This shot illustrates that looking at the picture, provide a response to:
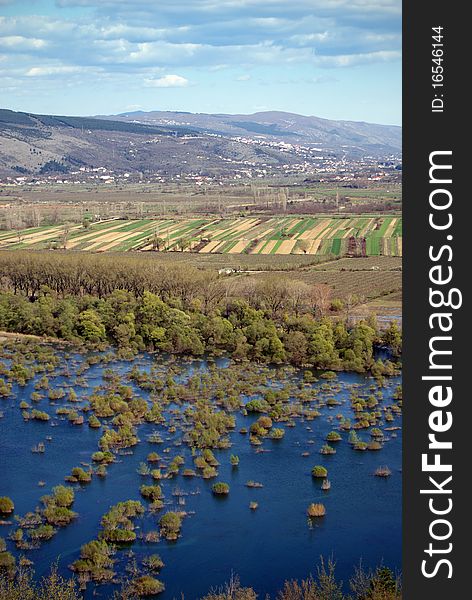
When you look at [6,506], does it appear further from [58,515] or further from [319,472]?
[319,472]

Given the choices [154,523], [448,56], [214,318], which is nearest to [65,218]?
[214,318]

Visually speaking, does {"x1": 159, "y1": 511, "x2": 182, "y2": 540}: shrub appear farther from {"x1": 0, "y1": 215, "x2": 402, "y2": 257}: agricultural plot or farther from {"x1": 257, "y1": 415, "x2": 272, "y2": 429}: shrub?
{"x1": 0, "y1": 215, "x2": 402, "y2": 257}: agricultural plot

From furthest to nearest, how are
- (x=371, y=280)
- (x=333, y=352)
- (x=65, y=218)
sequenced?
(x=65, y=218), (x=371, y=280), (x=333, y=352)

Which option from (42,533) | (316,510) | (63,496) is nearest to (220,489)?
(316,510)

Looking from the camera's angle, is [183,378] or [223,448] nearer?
[223,448]

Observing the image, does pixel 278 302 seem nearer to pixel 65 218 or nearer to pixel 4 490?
pixel 4 490

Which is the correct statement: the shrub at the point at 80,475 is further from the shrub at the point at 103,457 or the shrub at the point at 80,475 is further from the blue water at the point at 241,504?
the shrub at the point at 103,457
